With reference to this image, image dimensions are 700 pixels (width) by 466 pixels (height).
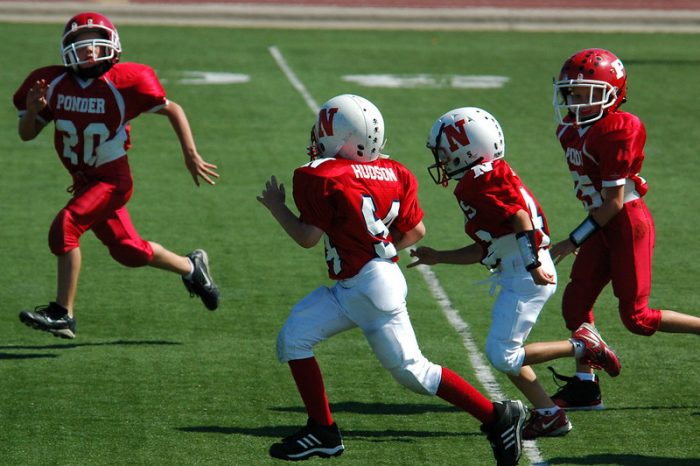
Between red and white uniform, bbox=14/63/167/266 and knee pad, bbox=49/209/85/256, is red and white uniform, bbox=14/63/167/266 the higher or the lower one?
the higher one

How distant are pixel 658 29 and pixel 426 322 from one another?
50.8 ft

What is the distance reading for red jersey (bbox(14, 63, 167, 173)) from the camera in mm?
7438

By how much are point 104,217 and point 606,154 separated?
9.95 ft

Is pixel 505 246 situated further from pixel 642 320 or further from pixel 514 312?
pixel 642 320

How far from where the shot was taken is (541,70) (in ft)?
57.5

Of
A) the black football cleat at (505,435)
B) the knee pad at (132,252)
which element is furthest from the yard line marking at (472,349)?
the knee pad at (132,252)

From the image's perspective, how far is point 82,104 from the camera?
7.43 m

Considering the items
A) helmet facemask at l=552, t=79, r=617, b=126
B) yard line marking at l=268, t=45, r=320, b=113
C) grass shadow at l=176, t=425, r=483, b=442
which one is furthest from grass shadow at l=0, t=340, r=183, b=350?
yard line marking at l=268, t=45, r=320, b=113

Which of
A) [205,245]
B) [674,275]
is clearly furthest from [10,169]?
[674,275]

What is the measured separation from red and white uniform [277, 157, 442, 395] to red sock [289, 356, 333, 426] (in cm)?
4

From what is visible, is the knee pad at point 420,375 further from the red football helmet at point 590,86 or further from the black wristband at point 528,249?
the red football helmet at point 590,86

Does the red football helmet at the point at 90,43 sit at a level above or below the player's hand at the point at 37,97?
above

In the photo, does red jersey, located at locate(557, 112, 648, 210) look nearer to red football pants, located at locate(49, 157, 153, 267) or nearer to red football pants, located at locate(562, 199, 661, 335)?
red football pants, located at locate(562, 199, 661, 335)

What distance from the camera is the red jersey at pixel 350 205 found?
526cm
